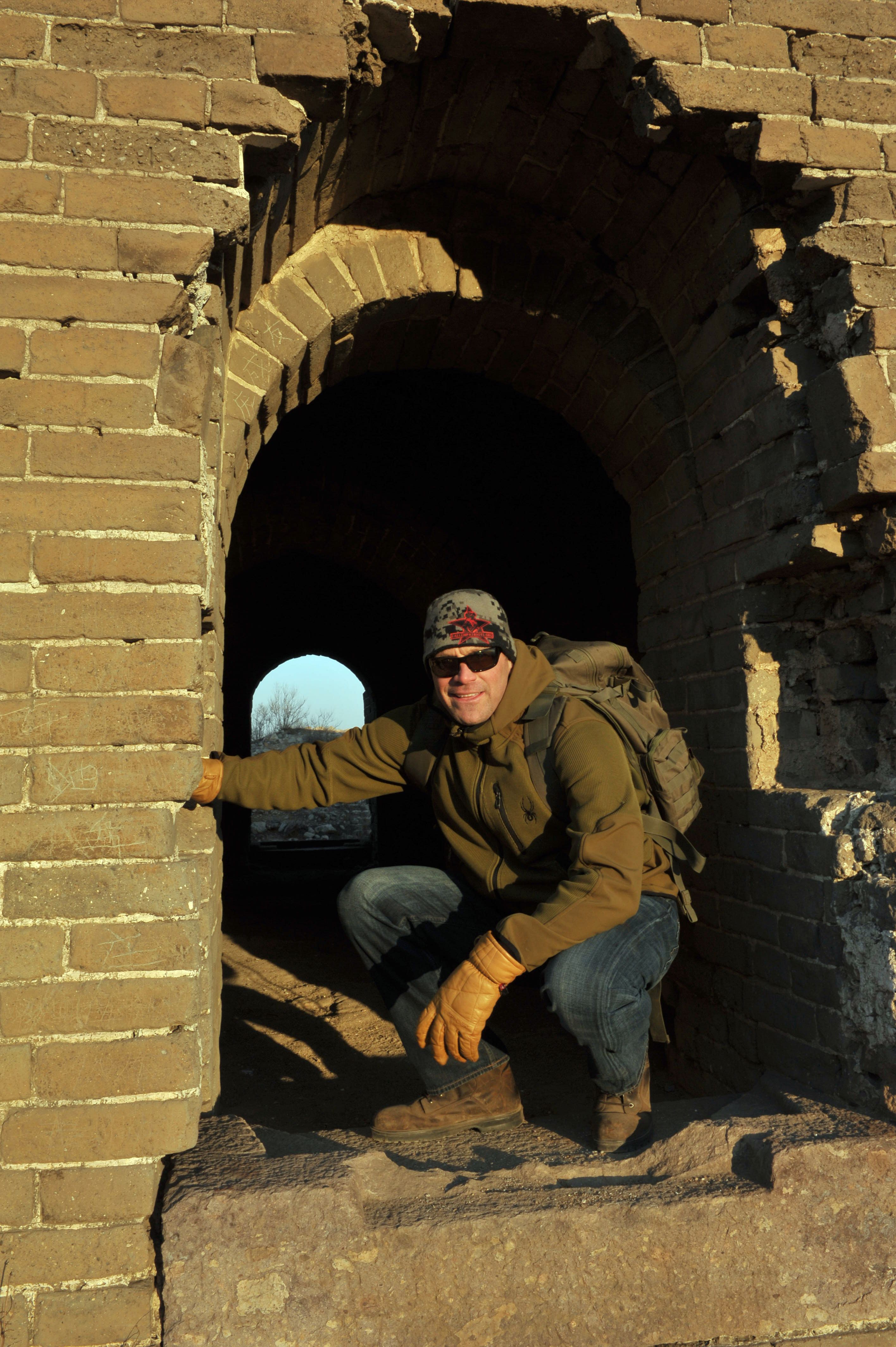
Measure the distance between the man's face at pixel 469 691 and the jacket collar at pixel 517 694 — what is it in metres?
0.02

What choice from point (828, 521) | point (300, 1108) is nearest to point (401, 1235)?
point (300, 1108)

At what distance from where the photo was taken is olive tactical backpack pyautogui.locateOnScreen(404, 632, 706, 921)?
7.85 feet

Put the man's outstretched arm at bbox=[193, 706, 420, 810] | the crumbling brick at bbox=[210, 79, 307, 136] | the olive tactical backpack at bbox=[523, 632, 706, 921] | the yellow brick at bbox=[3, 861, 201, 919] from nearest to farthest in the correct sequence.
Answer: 1. the yellow brick at bbox=[3, 861, 201, 919]
2. the crumbling brick at bbox=[210, 79, 307, 136]
3. the olive tactical backpack at bbox=[523, 632, 706, 921]
4. the man's outstretched arm at bbox=[193, 706, 420, 810]

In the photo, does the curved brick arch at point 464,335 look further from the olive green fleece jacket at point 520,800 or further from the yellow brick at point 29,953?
the yellow brick at point 29,953

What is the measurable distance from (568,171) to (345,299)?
913 mm

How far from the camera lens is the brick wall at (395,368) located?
203 cm

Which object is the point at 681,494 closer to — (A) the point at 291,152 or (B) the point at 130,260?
(A) the point at 291,152

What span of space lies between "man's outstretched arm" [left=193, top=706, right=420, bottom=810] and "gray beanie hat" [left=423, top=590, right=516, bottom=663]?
12.1 inches

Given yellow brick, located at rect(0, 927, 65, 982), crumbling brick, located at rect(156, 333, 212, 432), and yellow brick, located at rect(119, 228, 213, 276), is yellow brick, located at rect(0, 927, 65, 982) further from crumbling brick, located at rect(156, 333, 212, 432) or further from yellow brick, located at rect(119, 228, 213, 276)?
yellow brick, located at rect(119, 228, 213, 276)

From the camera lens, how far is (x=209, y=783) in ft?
7.27

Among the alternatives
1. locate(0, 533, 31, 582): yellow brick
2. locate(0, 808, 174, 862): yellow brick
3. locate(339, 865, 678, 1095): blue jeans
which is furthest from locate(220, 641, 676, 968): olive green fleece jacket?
locate(0, 533, 31, 582): yellow brick

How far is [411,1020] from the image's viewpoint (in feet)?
8.17

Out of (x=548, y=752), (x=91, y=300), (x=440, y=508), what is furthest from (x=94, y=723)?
(x=440, y=508)

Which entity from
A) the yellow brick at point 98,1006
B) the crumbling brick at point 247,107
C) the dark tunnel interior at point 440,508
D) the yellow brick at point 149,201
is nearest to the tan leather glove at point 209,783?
the yellow brick at point 98,1006
